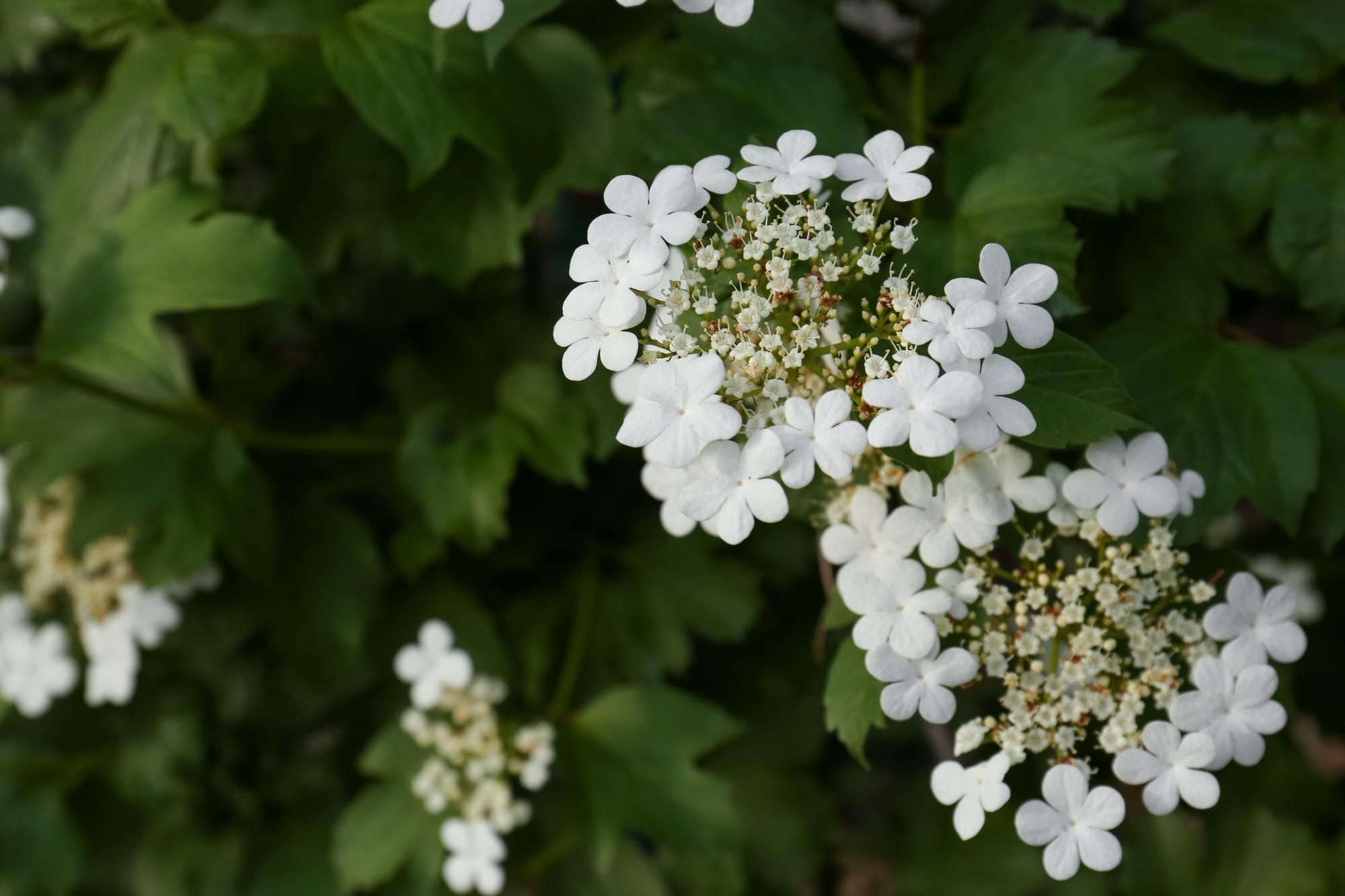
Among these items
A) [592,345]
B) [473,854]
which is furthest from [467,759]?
[592,345]

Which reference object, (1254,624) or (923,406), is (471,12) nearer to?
(923,406)

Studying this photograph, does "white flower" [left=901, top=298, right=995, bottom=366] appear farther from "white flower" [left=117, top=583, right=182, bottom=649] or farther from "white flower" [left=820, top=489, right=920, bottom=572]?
"white flower" [left=117, top=583, right=182, bottom=649]

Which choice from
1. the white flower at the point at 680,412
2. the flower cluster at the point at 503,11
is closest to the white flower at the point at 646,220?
the white flower at the point at 680,412

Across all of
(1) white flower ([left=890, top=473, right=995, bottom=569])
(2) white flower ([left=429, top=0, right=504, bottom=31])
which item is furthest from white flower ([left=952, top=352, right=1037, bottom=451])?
(2) white flower ([left=429, top=0, right=504, bottom=31])

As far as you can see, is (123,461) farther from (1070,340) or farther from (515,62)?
(1070,340)

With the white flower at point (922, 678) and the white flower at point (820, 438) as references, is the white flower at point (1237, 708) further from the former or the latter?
the white flower at point (820, 438)
